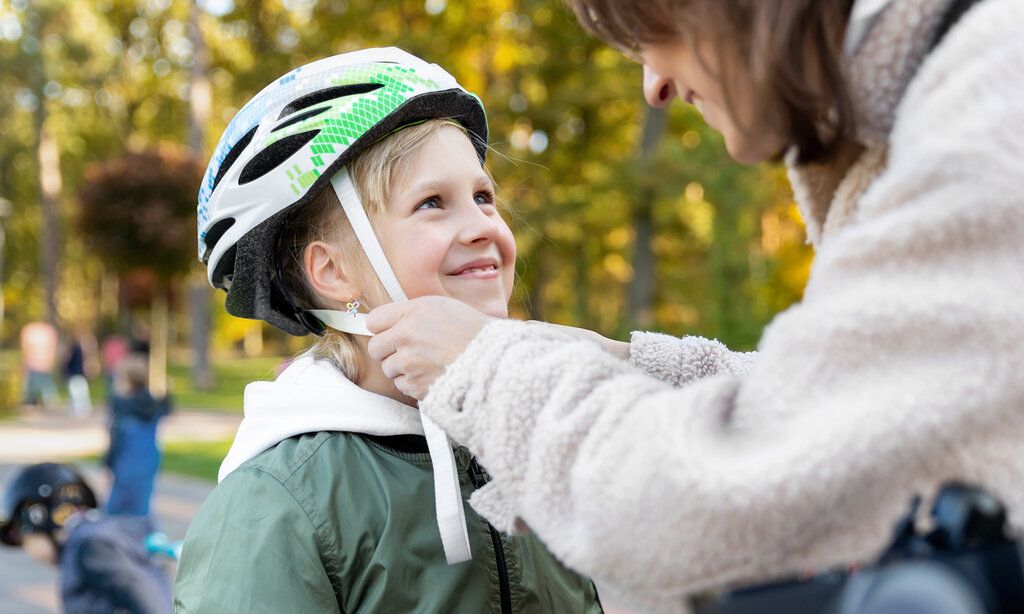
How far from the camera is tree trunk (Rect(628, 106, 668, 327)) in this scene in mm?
16859

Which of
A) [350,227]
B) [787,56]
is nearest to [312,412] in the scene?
[350,227]

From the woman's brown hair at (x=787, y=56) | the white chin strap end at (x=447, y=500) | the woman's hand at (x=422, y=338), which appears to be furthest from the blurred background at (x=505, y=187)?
the woman's brown hair at (x=787, y=56)

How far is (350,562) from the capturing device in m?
1.69

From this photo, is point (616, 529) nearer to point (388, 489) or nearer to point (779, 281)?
point (388, 489)

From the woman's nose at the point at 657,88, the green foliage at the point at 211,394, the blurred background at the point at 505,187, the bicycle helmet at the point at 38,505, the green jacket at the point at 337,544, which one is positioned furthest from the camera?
the green foliage at the point at 211,394

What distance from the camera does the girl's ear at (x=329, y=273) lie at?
2.05 metres

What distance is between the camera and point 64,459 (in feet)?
44.9

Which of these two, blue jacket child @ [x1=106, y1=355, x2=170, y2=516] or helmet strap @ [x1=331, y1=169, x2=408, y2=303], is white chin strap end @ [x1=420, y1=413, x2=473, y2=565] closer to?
helmet strap @ [x1=331, y1=169, x2=408, y2=303]

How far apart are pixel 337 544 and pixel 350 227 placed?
65 centimetres

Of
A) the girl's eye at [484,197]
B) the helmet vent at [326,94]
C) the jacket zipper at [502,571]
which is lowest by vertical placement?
the jacket zipper at [502,571]

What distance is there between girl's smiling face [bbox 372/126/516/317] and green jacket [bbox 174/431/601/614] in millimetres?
313

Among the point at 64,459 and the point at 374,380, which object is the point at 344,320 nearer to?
the point at 374,380

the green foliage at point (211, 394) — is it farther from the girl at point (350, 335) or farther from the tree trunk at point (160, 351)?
the girl at point (350, 335)

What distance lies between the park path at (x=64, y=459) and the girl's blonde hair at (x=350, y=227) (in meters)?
5.65
